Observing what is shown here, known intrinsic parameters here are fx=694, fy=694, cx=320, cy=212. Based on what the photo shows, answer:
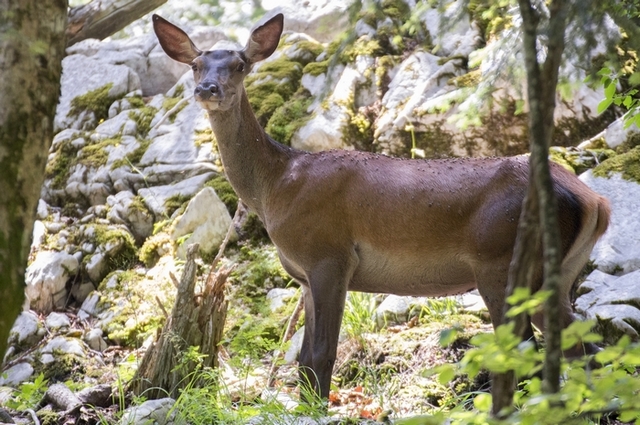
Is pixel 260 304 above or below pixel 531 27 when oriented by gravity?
below

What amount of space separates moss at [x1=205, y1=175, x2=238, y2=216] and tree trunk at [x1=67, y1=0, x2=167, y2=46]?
3410mm

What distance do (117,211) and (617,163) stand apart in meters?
6.58

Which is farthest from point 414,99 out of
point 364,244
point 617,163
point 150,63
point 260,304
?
point 150,63

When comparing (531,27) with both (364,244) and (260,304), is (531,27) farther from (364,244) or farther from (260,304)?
(260,304)

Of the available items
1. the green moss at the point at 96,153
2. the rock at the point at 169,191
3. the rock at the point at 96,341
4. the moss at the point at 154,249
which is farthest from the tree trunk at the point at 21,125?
the green moss at the point at 96,153

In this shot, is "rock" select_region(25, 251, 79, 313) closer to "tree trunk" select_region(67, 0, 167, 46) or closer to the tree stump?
the tree stump

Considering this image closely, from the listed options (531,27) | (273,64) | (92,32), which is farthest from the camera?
(92,32)

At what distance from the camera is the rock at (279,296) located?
25.9ft

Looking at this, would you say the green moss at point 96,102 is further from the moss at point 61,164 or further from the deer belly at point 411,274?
the deer belly at point 411,274

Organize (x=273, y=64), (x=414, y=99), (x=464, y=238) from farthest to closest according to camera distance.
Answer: (x=273, y=64)
(x=414, y=99)
(x=464, y=238)

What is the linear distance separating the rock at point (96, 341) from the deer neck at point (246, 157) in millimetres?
3253

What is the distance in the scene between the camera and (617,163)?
728 cm

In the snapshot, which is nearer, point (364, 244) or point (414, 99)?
point (364, 244)

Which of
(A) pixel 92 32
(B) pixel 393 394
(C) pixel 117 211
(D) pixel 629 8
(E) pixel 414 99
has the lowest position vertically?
(B) pixel 393 394
